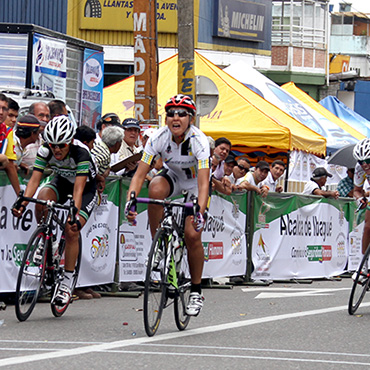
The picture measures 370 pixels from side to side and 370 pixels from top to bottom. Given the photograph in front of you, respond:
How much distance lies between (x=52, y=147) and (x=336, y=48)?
69.8 metres

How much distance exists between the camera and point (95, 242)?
11680 millimetres

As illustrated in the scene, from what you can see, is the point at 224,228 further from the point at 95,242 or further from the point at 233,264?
the point at 95,242

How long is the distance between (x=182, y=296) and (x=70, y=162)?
5.65 feet

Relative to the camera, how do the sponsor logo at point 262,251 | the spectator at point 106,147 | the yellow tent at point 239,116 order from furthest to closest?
1. the yellow tent at point 239,116
2. the sponsor logo at point 262,251
3. the spectator at point 106,147

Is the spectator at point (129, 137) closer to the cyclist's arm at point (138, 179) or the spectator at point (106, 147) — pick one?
the spectator at point (106, 147)

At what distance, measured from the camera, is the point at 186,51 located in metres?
15.6

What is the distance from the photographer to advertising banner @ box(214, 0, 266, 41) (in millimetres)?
37656

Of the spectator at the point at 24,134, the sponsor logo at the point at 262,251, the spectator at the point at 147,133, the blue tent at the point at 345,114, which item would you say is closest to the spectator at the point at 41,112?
the spectator at the point at 24,134

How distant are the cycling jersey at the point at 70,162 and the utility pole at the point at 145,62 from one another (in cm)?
493

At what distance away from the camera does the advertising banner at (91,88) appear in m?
19.7

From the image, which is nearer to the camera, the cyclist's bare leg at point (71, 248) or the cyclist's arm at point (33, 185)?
the cyclist's arm at point (33, 185)

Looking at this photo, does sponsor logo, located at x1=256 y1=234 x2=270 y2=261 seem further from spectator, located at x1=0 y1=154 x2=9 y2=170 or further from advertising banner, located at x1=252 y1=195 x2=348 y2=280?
spectator, located at x1=0 y1=154 x2=9 y2=170

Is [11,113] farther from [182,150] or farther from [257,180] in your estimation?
[257,180]

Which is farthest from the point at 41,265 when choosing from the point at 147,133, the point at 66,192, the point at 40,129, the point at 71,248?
the point at 147,133
